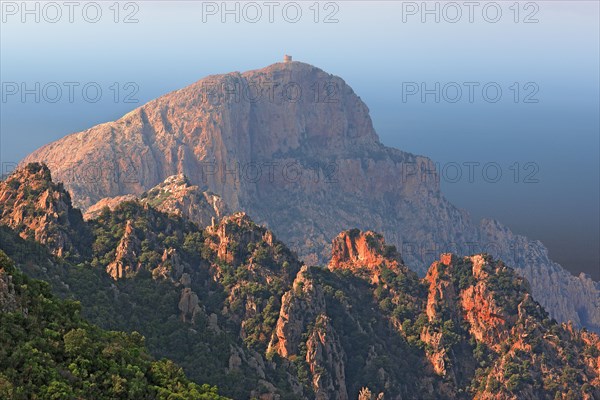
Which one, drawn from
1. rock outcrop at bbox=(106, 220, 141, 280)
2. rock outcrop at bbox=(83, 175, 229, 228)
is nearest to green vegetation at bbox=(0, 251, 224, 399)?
rock outcrop at bbox=(106, 220, 141, 280)

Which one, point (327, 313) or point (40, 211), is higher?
point (40, 211)

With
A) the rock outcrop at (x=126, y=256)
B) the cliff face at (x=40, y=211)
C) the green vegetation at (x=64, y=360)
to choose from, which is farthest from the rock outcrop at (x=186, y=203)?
the green vegetation at (x=64, y=360)

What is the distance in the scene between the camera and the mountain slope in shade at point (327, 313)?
11819cm

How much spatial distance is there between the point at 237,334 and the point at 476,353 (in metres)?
31.3

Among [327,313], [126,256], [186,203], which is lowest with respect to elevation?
[327,313]

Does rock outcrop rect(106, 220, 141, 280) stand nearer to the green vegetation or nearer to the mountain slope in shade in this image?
the mountain slope in shade

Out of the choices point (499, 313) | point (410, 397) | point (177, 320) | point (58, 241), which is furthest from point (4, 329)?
point (499, 313)

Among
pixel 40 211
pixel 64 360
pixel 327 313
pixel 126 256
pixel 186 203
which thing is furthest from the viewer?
pixel 186 203

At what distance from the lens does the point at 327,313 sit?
449 feet

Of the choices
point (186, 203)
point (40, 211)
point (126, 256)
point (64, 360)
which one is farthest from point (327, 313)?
point (64, 360)

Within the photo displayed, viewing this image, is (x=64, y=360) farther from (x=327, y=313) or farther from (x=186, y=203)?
(x=186, y=203)

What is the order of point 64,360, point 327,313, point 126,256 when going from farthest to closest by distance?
point 327,313 < point 126,256 < point 64,360

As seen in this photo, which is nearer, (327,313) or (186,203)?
(327,313)

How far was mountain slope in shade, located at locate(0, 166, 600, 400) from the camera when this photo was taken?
118 m
